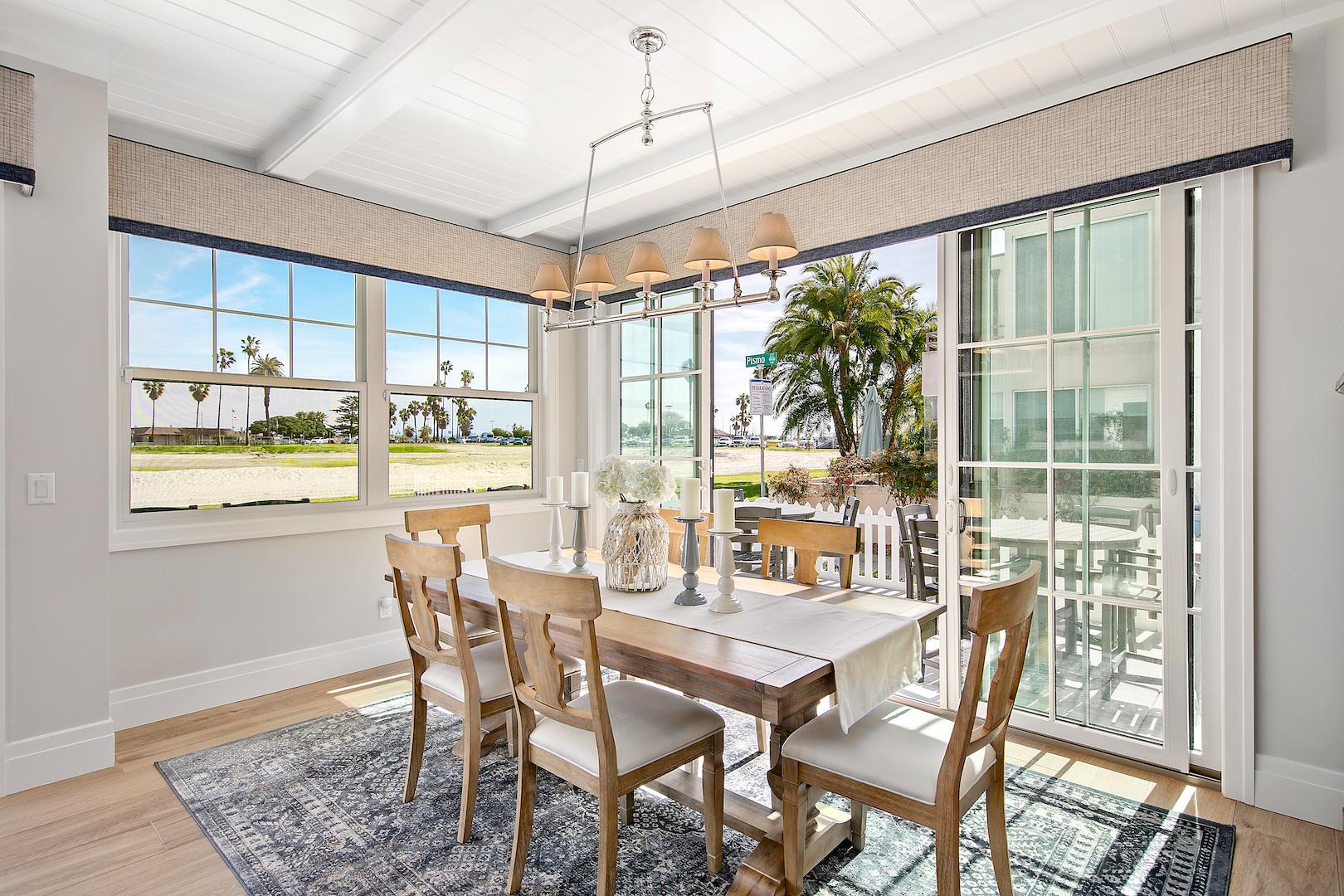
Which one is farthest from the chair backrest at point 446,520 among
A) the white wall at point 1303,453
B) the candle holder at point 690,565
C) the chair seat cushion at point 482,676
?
the white wall at point 1303,453

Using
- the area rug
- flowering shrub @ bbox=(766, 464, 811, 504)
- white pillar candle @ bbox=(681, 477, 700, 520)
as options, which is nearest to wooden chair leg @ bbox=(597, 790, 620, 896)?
the area rug

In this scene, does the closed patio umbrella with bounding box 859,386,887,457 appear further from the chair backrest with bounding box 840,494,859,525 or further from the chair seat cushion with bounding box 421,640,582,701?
the chair seat cushion with bounding box 421,640,582,701

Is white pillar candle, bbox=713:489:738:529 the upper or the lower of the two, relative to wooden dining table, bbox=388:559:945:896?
upper

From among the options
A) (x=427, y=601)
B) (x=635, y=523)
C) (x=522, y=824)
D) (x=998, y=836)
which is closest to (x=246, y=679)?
(x=427, y=601)

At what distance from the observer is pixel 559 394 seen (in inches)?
190

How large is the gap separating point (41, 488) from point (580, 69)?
8.29 ft

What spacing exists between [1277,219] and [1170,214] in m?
0.32

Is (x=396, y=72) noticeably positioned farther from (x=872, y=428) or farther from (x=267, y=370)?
(x=872, y=428)

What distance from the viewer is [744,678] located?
5.30 ft

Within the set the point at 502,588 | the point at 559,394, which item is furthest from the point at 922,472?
the point at 502,588

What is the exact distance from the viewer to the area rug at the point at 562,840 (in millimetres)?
1979

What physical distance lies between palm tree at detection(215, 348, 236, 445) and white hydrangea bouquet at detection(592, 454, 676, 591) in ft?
7.06

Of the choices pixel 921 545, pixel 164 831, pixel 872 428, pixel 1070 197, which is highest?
pixel 1070 197

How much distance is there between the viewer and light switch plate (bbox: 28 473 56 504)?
2.57m
